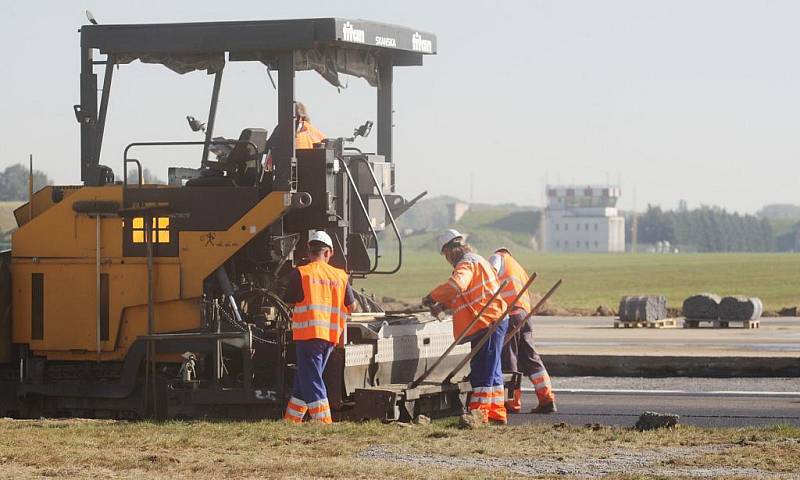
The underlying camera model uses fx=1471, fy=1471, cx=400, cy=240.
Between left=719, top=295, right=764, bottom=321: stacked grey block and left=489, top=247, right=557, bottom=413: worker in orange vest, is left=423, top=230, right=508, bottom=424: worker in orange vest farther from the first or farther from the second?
left=719, top=295, right=764, bottom=321: stacked grey block

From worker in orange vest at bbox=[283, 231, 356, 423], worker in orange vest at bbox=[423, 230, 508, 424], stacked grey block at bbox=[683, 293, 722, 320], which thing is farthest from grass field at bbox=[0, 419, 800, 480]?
stacked grey block at bbox=[683, 293, 722, 320]

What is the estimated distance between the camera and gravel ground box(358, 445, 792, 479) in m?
8.86

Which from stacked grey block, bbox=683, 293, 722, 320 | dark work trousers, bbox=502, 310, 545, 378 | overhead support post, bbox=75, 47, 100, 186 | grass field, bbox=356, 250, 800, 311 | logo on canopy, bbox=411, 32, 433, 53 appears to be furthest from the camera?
grass field, bbox=356, 250, 800, 311

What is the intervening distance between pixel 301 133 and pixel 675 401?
193 inches

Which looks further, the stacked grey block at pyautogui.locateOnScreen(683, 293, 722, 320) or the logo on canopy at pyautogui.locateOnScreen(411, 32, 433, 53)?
the stacked grey block at pyautogui.locateOnScreen(683, 293, 722, 320)

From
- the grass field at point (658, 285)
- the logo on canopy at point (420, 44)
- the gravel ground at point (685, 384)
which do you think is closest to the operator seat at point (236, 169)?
the logo on canopy at point (420, 44)

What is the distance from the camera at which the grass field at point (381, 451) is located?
8.97 metres

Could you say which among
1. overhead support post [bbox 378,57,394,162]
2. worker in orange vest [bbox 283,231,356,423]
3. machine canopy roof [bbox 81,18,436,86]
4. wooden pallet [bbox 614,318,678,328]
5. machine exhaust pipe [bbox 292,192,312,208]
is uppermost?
machine canopy roof [bbox 81,18,436,86]

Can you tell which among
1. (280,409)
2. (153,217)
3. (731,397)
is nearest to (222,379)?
(280,409)

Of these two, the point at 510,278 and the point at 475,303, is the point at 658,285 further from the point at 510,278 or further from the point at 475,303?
the point at 475,303

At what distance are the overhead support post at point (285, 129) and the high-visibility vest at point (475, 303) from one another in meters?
1.78

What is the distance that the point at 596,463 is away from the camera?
9297mm

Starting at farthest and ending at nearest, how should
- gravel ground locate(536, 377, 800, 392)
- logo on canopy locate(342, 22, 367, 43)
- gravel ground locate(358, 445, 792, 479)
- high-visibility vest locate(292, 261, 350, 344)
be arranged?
gravel ground locate(536, 377, 800, 392) < logo on canopy locate(342, 22, 367, 43) < high-visibility vest locate(292, 261, 350, 344) < gravel ground locate(358, 445, 792, 479)

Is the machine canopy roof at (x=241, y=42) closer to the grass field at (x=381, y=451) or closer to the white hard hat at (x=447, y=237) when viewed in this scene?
the white hard hat at (x=447, y=237)
